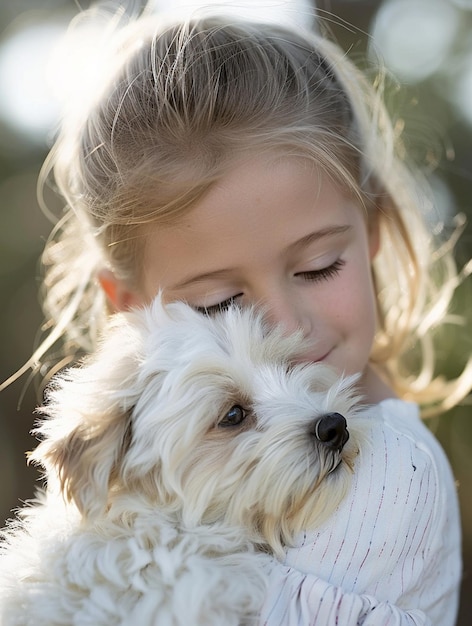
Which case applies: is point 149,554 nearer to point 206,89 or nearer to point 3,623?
point 3,623

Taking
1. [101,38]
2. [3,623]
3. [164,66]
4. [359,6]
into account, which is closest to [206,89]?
[164,66]

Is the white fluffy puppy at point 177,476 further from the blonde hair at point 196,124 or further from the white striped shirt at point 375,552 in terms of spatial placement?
the blonde hair at point 196,124

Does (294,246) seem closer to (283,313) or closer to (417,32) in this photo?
(283,313)

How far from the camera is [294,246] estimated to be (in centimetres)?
271

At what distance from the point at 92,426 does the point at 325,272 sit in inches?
39.2

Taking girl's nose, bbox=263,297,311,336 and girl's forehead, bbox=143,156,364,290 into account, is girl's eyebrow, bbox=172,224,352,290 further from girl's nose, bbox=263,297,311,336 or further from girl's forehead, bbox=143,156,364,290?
girl's nose, bbox=263,297,311,336

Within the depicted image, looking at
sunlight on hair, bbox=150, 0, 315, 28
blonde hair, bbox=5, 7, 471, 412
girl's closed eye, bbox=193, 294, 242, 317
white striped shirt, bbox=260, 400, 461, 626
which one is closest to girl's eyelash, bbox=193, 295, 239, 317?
girl's closed eye, bbox=193, 294, 242, 317

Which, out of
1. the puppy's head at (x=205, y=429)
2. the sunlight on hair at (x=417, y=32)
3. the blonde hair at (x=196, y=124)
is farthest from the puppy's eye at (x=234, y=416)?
the sunlight on hair at (x=417, y=32)

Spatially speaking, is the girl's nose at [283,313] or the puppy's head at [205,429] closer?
the puppy's head at [205,429]

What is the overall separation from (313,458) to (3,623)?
3.15 feet

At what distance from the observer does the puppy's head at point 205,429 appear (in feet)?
7.33

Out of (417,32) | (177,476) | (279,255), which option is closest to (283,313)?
(279,255)

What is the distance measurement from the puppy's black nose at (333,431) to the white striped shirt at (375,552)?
3.9 inches

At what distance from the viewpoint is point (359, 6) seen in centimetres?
574
